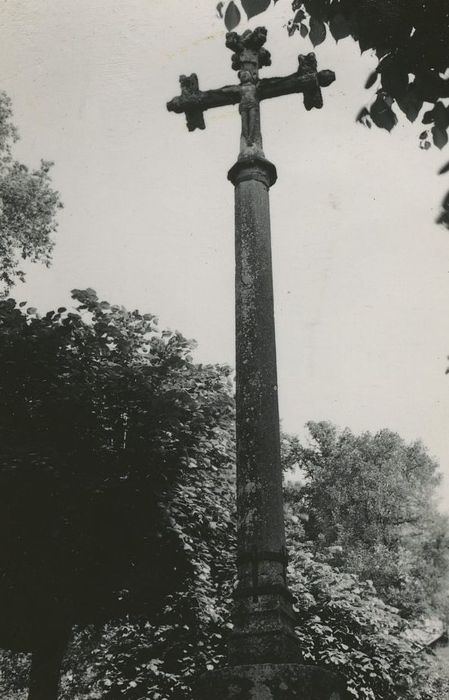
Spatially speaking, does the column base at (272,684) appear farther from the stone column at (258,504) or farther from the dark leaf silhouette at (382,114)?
the dark leaf silhouette at (382,114)

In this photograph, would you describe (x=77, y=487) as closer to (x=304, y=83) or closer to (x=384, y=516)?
(x=304, y=83)

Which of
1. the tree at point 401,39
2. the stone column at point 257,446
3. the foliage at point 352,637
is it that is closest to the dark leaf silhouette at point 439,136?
the tree at point 401,39

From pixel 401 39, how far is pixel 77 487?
9.04 meters

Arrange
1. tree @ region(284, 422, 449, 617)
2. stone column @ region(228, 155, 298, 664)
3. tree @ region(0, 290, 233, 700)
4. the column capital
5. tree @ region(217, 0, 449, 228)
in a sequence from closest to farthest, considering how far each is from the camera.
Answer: tree @ region(217, 0, 449, 228) → stone column @ region(228, 155, 298, 664) → the column capital → tree @ region(0, 290, 233, 700) → tree @ region(284, 422, 449, 617)

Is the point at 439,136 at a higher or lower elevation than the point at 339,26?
lower

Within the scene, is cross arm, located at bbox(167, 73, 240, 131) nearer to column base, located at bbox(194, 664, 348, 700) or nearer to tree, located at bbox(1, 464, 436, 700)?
column base, located at bbox(194, 664, 348, 700)

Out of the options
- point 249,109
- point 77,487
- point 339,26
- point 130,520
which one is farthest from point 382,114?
point 130,520

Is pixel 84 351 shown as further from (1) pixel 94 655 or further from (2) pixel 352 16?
(2) pixel 352 16

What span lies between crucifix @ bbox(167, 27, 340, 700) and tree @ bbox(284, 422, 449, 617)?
861 inches

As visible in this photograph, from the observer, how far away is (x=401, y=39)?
3402 millimetres

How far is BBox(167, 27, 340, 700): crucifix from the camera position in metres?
3.84

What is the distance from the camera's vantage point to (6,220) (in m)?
17.4

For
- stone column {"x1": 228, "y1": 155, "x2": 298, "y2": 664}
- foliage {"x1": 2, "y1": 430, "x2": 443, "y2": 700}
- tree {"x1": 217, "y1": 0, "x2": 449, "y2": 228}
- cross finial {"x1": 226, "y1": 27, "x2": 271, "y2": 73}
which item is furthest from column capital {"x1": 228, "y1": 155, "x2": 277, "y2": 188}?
foliage {"x1": 2, "y1": 430, "x2": 443, "y2": 700}

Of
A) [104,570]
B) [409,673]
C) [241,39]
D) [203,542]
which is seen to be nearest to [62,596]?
[104,570]
